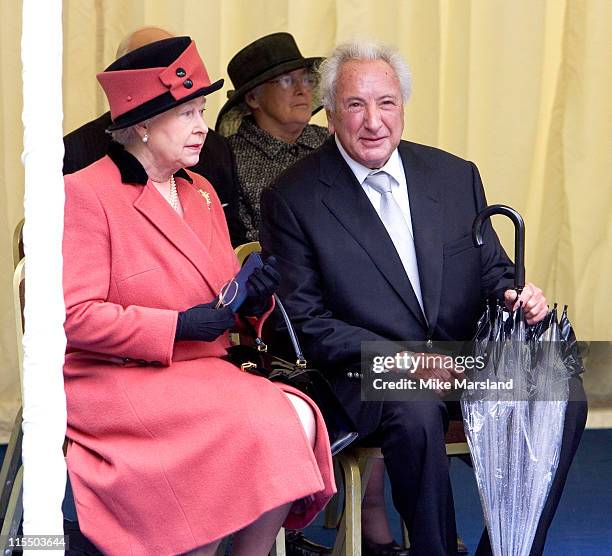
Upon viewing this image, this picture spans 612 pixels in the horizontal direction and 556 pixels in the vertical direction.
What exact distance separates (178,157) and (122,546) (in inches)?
38.5

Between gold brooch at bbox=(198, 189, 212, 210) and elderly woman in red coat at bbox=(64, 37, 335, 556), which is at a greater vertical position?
gold brooch at bbox=(198, 189, 212, 210)

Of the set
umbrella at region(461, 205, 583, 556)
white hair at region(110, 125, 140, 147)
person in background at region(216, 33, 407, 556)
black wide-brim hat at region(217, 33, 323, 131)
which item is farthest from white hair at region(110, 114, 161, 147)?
black wide-brim hat at region(217, 33, 323, 131)

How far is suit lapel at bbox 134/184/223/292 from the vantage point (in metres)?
3.01

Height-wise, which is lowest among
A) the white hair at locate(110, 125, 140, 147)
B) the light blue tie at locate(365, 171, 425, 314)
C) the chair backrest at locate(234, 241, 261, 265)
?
the chair backrest at locate(234, 241, 261, 265)

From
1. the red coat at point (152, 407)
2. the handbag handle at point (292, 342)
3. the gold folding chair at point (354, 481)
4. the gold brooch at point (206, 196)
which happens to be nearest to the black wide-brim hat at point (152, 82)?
the red coat at point (152, 407)

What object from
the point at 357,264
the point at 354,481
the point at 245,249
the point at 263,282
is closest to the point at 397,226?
the point at 357,264

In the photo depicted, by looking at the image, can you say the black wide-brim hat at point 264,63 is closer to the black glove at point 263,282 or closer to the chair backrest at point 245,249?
the chair backrest at point 245,249

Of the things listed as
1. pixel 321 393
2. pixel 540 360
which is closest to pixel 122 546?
pixel 321 393

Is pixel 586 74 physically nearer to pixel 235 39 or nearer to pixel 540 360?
pixel 235 39

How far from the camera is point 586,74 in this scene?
4926 mm

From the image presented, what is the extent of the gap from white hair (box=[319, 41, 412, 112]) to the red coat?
700mm

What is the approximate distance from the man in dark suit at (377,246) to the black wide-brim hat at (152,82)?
0.53 meters

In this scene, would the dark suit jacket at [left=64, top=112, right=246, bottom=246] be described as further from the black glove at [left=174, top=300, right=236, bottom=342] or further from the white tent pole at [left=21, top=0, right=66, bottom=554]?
the white tent pole at [left=21, top=0, right=66, bottom=554]

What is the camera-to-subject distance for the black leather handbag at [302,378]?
3057mm
